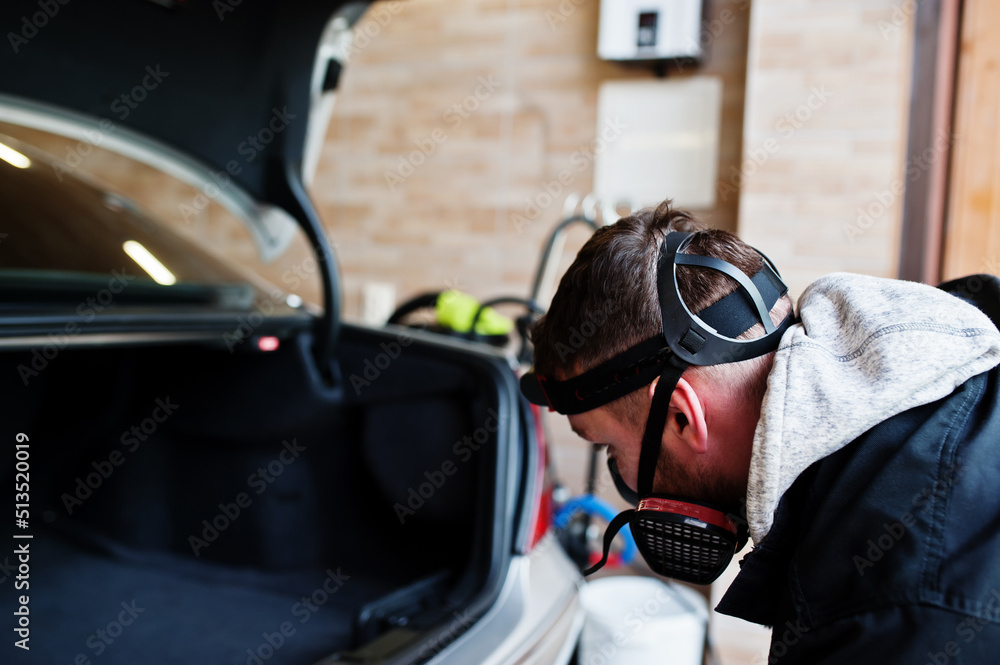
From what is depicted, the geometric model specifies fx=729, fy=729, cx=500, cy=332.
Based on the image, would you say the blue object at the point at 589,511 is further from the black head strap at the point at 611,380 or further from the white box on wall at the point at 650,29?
the white box on wall at the point at 650,29

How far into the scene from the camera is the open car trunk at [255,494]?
1.32m

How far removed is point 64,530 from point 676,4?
279 centimetres

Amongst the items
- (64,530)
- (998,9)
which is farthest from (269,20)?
(998,9)

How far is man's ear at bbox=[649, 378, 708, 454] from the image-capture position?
2.75ft

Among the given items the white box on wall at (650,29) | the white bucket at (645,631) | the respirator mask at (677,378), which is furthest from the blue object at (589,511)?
the white box on wall at (650,29)

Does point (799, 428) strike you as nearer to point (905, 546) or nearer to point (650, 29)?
point (905, 546)

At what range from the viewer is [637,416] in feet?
2.96

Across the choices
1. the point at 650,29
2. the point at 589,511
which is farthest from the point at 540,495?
the point at 650,29

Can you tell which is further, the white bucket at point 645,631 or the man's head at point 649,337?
the white bucket at point 645,631

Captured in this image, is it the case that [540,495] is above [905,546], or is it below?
below

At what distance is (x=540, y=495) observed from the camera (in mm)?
1409

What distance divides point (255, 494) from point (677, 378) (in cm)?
112

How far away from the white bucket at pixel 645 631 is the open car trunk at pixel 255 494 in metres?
0.67

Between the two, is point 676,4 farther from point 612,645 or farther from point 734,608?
point 734,608
